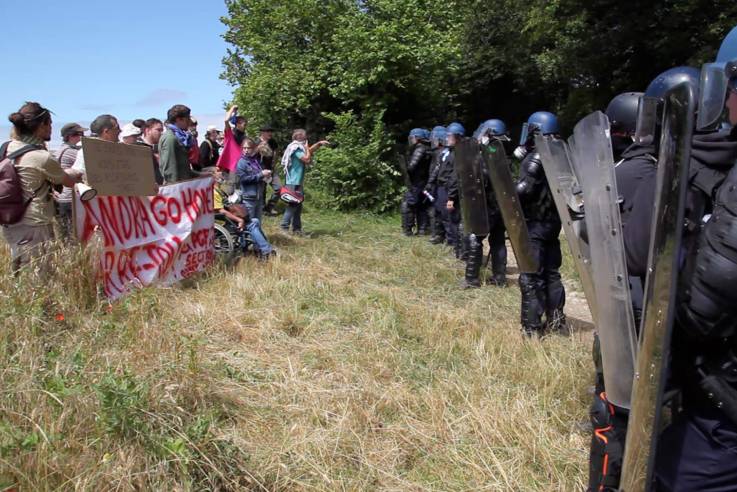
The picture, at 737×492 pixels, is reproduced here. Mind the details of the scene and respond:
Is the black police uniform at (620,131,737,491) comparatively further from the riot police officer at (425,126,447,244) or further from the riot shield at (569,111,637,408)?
the riot police officer at (425,126,447,244)

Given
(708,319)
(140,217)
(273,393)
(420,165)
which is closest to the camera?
(708,319)

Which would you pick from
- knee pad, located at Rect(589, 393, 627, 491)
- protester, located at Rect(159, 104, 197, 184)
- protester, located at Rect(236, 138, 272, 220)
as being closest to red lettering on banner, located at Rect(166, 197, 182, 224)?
protester, located at Rect(159, 104, 197, 184)

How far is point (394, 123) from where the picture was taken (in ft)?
44.3

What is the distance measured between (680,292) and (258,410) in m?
2.23

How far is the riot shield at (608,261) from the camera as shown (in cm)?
187

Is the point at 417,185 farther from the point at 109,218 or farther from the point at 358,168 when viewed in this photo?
the point at 109,218

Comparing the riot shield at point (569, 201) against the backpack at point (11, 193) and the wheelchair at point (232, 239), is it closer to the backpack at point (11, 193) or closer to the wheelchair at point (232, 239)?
the backpack at point (11, 193)

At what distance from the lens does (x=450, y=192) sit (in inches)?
313

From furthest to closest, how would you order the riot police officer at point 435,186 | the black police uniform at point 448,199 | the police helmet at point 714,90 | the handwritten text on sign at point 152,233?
the riot police officer at point 435,186 → the black police uniform at point 448,199 → the handwritten text on sign at point 152,233 → the police helmet at point 714,90

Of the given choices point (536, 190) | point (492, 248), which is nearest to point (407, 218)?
point (492, 248)

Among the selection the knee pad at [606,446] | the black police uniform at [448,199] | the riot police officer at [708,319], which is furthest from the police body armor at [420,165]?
the riot police officer at [708,319]

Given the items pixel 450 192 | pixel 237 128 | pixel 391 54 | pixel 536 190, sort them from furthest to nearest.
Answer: pixel 391 54
pixel 237 128
pixel 450 192
pixel 536 190

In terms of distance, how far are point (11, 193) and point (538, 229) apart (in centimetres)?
379

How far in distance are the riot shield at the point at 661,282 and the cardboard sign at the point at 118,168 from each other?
4.20 meters
